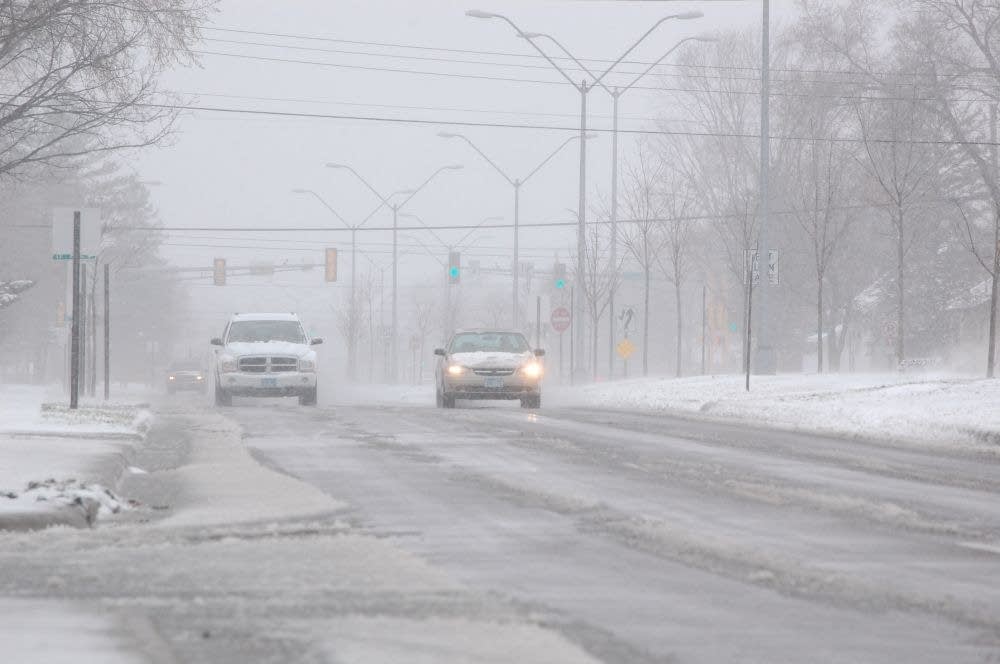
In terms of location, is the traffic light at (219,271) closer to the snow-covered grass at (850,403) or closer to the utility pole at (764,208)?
the snow-covered grass at (850,403)

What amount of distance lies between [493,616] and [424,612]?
0.94ft

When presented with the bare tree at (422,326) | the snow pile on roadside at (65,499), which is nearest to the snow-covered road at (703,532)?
the snow pile on roadside at (65,499)

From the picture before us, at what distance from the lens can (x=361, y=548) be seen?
8.83 m

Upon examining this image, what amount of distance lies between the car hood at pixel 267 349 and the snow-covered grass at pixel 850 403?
5.88 m

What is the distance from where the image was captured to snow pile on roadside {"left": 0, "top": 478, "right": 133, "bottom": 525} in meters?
10.3

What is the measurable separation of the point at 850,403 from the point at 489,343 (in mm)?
8650

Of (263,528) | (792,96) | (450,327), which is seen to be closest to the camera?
(263,528)

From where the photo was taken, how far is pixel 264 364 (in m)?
31.8

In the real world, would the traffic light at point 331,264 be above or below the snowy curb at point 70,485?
above

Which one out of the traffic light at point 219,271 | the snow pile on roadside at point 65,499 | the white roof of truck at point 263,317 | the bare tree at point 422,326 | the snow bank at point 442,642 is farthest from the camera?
the bare tree at point 422,326

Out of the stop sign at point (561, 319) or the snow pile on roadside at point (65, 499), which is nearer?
the snow pile on roadside at point (65, 499)

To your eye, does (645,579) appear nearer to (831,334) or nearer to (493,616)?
(493,616)

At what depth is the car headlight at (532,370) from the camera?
3083cm

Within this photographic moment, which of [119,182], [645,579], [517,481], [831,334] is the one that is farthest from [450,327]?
[645,579]
